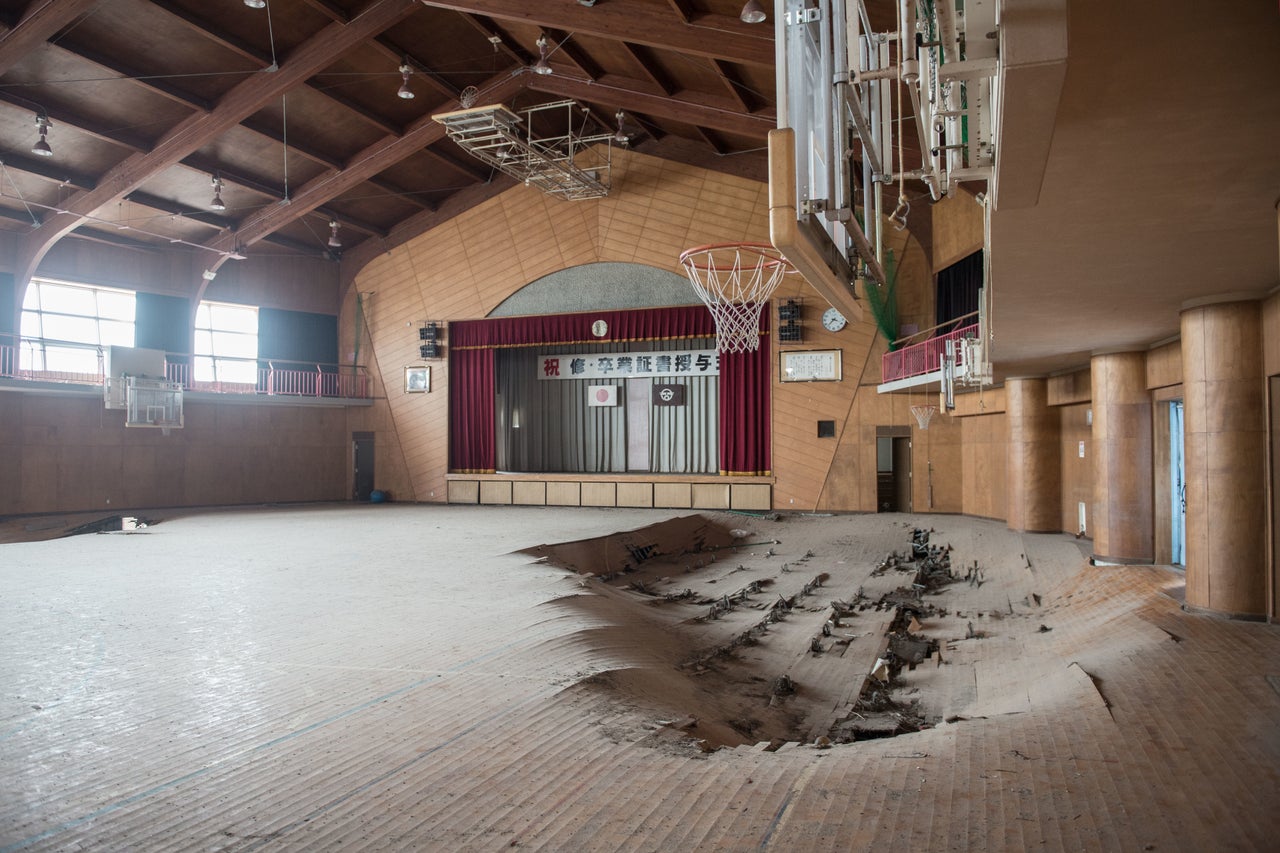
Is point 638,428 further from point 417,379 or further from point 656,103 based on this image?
point 656,103

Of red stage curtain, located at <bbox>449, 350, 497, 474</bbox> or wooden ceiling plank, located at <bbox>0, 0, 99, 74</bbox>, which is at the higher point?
wooden ceiling plank, located at <bbox>0, 0, 99, 74</bbox>

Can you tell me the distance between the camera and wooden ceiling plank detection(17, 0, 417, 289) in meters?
14.3

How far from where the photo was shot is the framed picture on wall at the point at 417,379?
74.8 ft

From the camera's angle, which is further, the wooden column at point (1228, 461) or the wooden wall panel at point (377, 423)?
the wooden wall panel at point (377, 423)

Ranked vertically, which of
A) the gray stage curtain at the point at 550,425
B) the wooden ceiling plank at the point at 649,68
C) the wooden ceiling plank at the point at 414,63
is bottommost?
the gray stage curtain at the point at 550,425

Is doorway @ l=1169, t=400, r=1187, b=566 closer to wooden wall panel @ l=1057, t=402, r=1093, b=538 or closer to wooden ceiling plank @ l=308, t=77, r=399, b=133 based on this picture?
wooden wall panel @ l=1057, t=402, r=1093, b=538

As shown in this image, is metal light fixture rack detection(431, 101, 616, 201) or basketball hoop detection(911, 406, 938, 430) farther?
basketball hoop detection(911, 406, 938, 430)

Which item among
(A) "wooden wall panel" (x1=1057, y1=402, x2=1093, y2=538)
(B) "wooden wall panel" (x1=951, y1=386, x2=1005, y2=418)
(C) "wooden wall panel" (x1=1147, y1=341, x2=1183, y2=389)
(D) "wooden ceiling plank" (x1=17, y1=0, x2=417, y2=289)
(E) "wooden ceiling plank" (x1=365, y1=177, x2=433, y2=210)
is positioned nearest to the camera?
(C) "wooden wall panel" (x1=1147, y1=341, x2=1183, y2=389)

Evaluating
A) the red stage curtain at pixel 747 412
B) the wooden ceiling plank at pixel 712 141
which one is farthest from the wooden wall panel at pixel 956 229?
the wooden ceiling plank at pixel 712 141

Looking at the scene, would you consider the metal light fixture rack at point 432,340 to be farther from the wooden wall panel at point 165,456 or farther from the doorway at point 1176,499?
the doorway at point 1176,499

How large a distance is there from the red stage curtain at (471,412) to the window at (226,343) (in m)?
5.40

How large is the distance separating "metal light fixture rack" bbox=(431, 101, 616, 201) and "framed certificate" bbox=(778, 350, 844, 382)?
6052 millimetres

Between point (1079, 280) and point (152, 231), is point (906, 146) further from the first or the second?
point (152, 231)

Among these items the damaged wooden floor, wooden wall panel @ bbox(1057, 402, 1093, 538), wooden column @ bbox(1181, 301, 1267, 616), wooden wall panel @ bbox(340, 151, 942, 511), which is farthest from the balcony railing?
wooden column @ bbox(1181, 301, 1267, 616)
